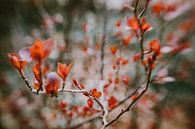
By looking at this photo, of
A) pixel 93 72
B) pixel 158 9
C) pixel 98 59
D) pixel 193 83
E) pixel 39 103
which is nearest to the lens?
pixel 158 9

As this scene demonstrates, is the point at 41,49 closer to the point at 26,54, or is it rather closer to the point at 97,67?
the point at 26,54

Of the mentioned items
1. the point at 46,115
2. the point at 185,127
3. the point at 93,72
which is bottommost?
the point at 185,127

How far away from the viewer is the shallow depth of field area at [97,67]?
59.1 inches

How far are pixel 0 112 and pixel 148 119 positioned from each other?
6.28ft

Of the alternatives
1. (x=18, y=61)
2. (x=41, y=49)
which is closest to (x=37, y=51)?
Result: (x=41, y=49)

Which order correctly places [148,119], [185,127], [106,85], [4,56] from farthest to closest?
[4,56] → [185,127] → [148,119] → [106,85]

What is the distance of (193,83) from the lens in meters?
6.14

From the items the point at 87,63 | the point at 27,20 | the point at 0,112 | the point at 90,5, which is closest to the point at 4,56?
the point at 27,20

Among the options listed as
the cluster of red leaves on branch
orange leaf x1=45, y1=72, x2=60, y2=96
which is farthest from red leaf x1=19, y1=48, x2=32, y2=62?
orange leaf x1=45, y1=72, x2=60, y2=96

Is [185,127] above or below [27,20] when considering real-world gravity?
below

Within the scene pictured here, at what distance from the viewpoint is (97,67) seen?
2.76 metres

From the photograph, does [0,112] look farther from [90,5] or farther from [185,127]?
[185,127]

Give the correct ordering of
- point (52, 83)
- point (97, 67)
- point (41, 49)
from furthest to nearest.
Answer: point (97, 67), point (52, 83), point (41, 49)

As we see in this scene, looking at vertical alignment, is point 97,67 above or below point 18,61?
below
